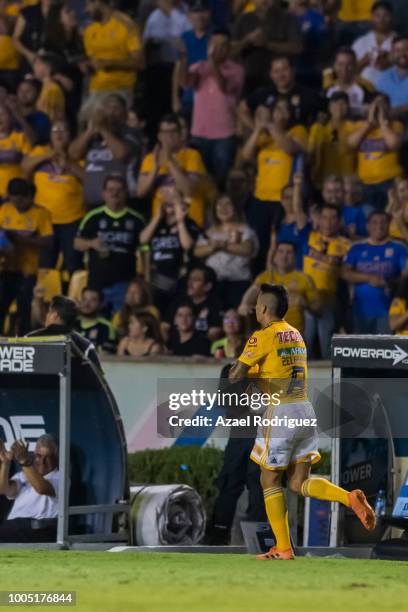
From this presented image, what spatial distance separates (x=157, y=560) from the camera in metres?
9.25

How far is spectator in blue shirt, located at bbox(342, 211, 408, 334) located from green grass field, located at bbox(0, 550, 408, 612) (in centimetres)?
505

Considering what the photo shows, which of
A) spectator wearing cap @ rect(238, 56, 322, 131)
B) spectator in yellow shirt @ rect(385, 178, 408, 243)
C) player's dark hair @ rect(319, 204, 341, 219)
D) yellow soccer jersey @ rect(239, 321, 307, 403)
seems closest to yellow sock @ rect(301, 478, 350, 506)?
yellow soccer jersey @ rect(239, 321, 307, 403)

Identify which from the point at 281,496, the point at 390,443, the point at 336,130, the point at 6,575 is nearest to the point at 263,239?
the point at 336,130

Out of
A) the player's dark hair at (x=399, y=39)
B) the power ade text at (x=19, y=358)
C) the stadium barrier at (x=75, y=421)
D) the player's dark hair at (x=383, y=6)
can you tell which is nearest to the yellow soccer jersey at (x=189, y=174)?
the player's dark hair at (x=399, y=39)

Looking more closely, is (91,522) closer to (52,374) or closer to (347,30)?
(52,374)

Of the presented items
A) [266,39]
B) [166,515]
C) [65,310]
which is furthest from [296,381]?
[266,39]

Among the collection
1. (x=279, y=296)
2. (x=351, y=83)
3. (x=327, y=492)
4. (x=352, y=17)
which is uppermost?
(x=352, y=17)

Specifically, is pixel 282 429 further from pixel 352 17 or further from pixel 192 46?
pixel 352 17

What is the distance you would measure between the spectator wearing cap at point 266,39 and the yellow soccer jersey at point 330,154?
1498 millimetres

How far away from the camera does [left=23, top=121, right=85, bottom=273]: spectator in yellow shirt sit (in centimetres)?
1620

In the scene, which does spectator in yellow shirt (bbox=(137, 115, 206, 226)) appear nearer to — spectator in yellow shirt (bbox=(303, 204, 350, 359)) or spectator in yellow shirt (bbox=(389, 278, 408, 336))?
A: spectator in yellow shirt (bbox=(303, 204, 350, 359))

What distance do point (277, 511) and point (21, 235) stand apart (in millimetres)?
7869

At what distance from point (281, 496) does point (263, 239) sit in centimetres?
646

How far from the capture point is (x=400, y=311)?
545 inches
